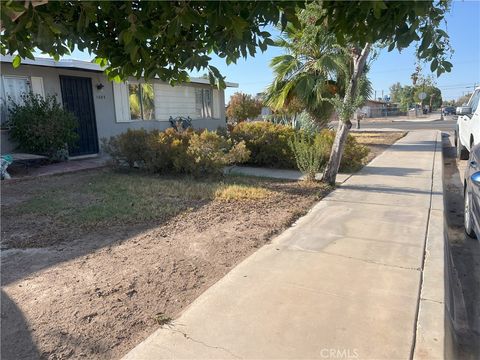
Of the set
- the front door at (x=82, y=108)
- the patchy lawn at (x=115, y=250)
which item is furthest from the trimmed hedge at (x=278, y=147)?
the front door at (x=82, y=108)

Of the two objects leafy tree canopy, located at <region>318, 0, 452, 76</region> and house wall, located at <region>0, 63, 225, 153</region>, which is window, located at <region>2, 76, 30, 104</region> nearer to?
house wall, located at <region>0, 63, 225, 153</region>

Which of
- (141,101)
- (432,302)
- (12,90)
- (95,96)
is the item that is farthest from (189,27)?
(141,101)

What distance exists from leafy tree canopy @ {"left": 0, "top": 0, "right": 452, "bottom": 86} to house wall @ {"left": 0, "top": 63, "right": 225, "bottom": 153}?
798 centimetres

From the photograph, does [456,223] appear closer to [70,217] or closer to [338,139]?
[338,139]

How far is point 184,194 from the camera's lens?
699 centimetres

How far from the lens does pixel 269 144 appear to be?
1020 centimetres

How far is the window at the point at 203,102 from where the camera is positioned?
55.9 ft

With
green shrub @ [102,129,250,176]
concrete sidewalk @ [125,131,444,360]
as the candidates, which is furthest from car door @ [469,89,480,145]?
green shrub @ [102,129,250,176]

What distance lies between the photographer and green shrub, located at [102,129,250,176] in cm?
828

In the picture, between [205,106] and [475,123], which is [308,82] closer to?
[205,106]

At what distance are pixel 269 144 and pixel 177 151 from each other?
273 centimetres

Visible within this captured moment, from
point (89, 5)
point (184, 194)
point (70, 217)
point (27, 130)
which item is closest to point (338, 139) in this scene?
point (184, 194)

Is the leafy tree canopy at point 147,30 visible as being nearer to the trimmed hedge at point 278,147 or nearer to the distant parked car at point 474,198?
the distant parked car at point 474,198

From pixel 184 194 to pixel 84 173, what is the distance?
3.66 m
